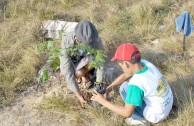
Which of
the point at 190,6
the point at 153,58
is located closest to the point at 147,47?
the point at 153,58

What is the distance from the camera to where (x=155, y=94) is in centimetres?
250

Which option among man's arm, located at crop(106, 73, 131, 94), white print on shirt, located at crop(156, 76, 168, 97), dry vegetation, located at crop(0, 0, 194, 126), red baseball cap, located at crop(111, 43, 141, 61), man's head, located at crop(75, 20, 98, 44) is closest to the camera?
red baseball cap, located at crop(111, 43, 141, 61)

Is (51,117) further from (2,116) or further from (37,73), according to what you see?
(37,73)

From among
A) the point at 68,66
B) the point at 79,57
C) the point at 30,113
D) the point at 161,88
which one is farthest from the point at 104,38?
the point at 161,88

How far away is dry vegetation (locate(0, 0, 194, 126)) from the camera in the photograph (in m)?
3.10

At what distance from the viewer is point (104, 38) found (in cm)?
418

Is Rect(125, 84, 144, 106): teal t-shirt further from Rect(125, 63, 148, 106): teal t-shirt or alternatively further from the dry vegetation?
the dry vegetation

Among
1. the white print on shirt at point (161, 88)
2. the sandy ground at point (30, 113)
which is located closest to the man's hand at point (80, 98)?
the sandy ground at point (30, 113)

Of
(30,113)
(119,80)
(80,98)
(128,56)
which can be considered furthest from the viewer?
(30,113)

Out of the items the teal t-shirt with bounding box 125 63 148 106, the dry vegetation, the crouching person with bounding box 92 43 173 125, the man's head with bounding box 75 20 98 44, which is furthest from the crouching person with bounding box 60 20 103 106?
the teal t-shirt with bounding box 125 63 148 106

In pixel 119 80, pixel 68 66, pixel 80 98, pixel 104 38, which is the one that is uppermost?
pixel 104 38

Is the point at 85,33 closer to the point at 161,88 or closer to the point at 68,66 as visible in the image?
the point at 68,66

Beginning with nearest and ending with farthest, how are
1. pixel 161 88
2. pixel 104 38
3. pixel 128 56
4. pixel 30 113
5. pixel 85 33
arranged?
pixel 128 56 → pixel 161 88 → pixel 85 33 → pixel 30 113 → pixel 104 38

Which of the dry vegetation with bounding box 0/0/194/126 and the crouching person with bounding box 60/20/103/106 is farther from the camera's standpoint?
the dry vegetation with bounding box 0/0/194/126
